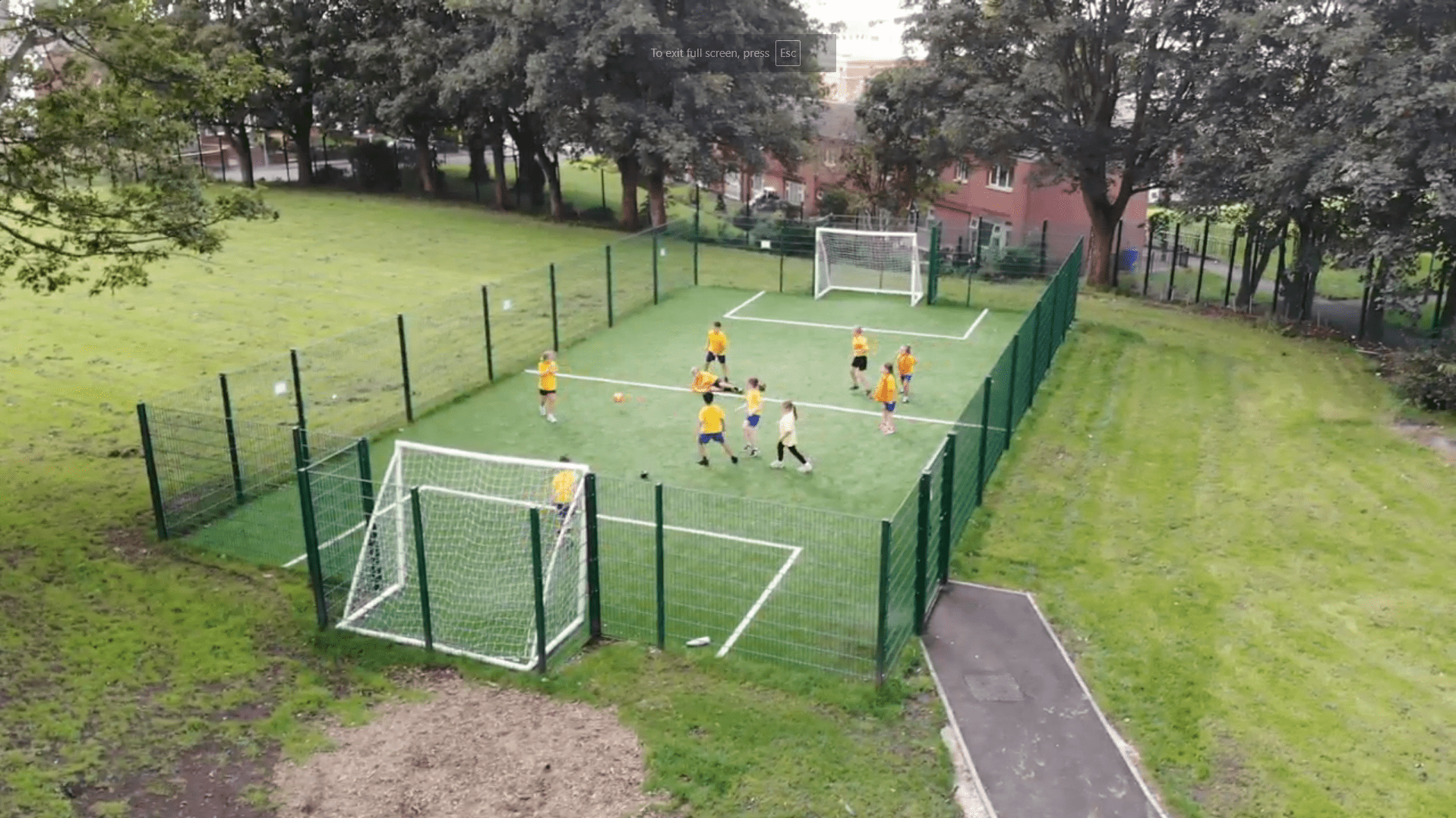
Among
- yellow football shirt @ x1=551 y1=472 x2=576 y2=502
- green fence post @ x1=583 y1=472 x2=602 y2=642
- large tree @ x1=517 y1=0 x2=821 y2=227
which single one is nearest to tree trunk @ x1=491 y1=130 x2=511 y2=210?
large tree @ x1=517 y1=0 x2=821 y2=227

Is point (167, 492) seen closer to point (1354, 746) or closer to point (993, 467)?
point (993, 467)

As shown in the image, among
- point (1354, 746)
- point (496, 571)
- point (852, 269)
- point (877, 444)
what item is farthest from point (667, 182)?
point (1354, 746)

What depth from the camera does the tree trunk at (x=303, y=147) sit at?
47.6 metres

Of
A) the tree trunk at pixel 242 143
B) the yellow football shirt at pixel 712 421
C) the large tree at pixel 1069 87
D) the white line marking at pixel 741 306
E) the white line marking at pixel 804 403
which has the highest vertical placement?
the large tree at pixel 1069 87

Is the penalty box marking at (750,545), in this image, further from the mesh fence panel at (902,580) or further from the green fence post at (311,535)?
the green fence post at (311,535)

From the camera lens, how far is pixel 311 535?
11.8 meters

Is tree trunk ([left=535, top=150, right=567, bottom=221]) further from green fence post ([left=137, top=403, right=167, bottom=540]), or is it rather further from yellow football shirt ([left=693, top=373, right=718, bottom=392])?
green fence post ([left=137, top=403, right=167, bottom=540])

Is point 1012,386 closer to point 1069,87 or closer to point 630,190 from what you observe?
point 1069,87

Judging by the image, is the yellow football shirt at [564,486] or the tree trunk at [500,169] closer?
the yellow football shirt at [564,486]

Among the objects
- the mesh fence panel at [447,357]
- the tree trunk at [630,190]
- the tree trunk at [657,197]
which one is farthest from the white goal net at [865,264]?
the tree trunk at [630,190]

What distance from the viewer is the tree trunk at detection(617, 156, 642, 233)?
3809 centimetres

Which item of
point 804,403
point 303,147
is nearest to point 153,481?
Answer: point 804,403

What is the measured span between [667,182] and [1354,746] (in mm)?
48077

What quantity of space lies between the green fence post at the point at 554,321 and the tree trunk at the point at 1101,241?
647 inches
